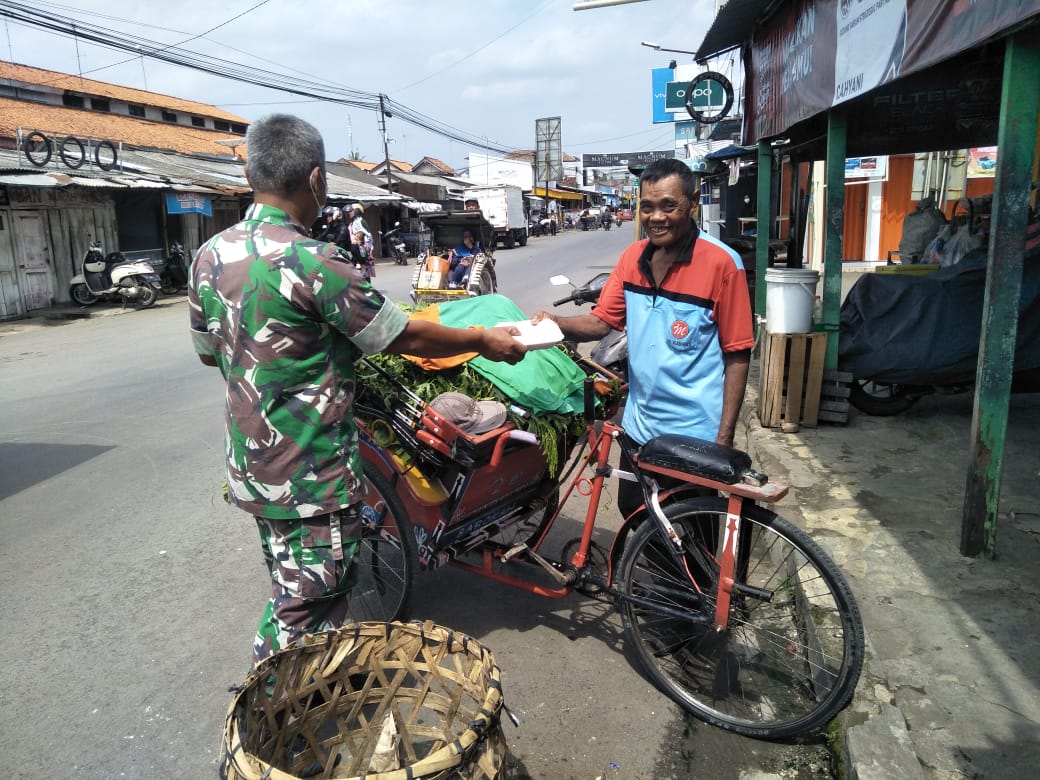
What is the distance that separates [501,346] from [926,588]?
2.25m

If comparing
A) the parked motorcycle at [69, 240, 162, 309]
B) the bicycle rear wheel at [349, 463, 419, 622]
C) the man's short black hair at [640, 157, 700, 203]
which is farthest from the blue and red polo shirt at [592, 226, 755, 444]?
the parked motorcycle at [69, 240, 162, 309]

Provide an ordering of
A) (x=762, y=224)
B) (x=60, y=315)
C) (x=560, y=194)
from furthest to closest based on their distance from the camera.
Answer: (x=560, y=194) → (x=60, y=315) → (x=762, y=224)

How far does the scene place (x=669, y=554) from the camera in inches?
109

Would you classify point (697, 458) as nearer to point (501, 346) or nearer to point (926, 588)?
point (501, 346)

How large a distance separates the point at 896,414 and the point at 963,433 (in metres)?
0.60

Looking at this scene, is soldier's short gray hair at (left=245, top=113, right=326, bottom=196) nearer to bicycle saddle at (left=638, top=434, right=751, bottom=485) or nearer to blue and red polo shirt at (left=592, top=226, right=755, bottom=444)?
blue and red polo shirt at (left=592, top=226, right=755, bottom=444)

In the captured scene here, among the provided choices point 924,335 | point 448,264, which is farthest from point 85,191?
point 924,335

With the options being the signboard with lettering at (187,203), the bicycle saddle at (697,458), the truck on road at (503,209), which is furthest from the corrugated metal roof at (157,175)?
the bicycle saddle at (697,458)

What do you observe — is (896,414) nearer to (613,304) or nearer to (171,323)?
(613,304)

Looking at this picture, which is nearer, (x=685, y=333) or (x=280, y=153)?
(x=280, y=153)

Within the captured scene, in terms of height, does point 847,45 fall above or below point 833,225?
above

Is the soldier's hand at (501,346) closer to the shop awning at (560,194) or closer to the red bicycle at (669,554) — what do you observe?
the red bicycle at (669,554)

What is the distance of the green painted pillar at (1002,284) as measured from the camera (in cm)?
321

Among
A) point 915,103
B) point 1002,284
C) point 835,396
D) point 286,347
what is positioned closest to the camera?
point 286,347
